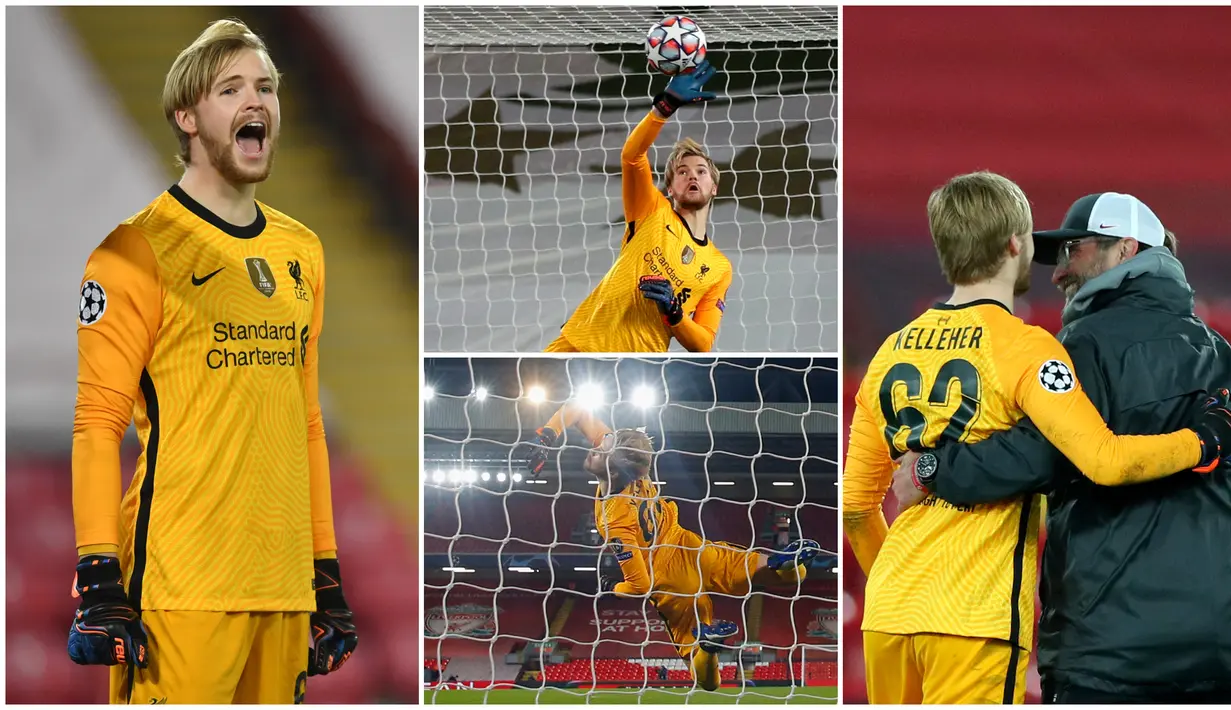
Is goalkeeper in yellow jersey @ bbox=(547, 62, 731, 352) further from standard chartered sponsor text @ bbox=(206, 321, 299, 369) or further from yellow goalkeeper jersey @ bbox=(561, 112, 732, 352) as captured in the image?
standard chartered sponsor text @ bbox=(206, 321, 299, 369)

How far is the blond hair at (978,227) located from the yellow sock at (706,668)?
4.96m

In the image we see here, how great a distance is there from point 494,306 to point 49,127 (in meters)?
3.07

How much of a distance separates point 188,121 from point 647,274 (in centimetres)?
178

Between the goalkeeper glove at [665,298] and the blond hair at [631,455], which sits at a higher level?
the goalkeeper glove at [665,298]

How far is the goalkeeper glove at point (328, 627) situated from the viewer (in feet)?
7.55

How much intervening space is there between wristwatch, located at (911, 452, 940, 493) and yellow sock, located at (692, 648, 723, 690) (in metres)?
4.90

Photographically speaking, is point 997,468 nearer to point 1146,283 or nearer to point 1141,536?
point 1141,536

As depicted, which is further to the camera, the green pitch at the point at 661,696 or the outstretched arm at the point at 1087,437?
the green pitch at the point at 661,696

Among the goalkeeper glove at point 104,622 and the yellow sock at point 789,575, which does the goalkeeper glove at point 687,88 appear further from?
the yellow sock at point 789,575

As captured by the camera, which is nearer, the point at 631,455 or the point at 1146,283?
the point at 1146,283

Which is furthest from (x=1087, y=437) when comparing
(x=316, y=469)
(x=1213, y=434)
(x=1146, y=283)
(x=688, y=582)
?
(x=688, y=582)

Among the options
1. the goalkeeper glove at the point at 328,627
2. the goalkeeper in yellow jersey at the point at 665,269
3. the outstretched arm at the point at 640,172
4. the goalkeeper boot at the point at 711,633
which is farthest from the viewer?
the goalkeeper boot at the point at 711,633

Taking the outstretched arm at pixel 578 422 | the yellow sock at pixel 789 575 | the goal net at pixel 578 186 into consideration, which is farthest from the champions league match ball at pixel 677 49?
the yellow sock at pixel 789 575

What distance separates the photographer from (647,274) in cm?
374
